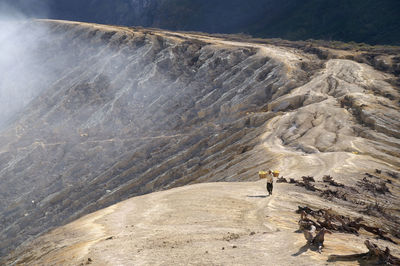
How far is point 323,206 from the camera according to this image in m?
13.2

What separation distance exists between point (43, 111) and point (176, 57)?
55.2 ft

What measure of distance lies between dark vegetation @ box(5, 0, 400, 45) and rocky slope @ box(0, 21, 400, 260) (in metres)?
31.1

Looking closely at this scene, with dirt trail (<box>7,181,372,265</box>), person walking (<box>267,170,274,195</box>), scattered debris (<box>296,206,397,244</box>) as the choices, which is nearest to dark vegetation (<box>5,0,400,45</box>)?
person walking (<box>267,170,274,195</box>)

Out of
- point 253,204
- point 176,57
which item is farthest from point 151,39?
point 253,204

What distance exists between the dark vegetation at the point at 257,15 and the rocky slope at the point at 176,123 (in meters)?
31.1

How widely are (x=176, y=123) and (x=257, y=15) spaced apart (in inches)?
2481

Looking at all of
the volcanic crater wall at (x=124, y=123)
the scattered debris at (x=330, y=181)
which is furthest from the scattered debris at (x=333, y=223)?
the volcanic crater wall at (x=124, y=123)

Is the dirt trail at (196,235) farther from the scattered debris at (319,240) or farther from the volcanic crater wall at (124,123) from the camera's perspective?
the volcanic crater wall at (124,123)

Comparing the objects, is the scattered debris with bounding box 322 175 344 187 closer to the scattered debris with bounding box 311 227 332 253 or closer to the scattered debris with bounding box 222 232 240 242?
the scattered debris with bounding box 222 232 240 242

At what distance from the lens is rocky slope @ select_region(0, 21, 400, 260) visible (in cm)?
2369

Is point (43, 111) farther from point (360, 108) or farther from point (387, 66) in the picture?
point (387, 66)

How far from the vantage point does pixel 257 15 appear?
300ft

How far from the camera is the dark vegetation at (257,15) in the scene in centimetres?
7181

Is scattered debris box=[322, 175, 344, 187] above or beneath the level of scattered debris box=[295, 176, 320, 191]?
beneath
